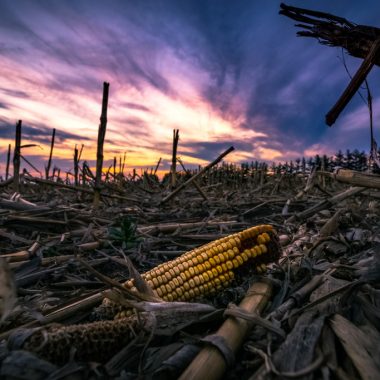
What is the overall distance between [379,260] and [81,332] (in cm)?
Result: 153

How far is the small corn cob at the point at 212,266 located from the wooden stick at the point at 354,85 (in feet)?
5.44

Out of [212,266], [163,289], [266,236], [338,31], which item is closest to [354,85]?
[338,31]

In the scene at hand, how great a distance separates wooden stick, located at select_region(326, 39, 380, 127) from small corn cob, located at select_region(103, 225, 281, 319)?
1657 mm

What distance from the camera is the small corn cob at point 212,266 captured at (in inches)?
83.8

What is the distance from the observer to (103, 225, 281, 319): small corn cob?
83.8 inches

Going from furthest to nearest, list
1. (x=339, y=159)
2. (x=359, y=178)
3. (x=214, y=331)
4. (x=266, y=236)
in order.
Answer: (x=339, y=159)
(x=359, y=178)
(x=266, y=236)
(x=214, y=331)

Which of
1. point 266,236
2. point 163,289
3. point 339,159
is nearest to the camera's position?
point 163,289

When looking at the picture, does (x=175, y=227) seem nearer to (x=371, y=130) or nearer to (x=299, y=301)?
(x=371, y=130)

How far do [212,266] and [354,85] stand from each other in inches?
96.3

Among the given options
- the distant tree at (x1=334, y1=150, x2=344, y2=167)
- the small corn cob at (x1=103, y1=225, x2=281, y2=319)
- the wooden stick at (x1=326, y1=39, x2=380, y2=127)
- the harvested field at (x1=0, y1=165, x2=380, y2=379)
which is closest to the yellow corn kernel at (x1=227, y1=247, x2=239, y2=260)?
the small corn cob at (x1=103, y1=225, x2=281, y2=319)

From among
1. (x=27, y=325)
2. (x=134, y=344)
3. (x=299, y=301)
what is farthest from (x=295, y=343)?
(x=27, y=325)

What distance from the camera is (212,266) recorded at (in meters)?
2.22

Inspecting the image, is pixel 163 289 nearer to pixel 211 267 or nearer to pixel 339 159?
pixel 211 267

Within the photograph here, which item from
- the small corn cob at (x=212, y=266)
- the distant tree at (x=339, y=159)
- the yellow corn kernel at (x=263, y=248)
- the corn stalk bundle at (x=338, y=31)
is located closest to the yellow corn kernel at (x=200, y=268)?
the small corn cob at (x=212, y=266)
